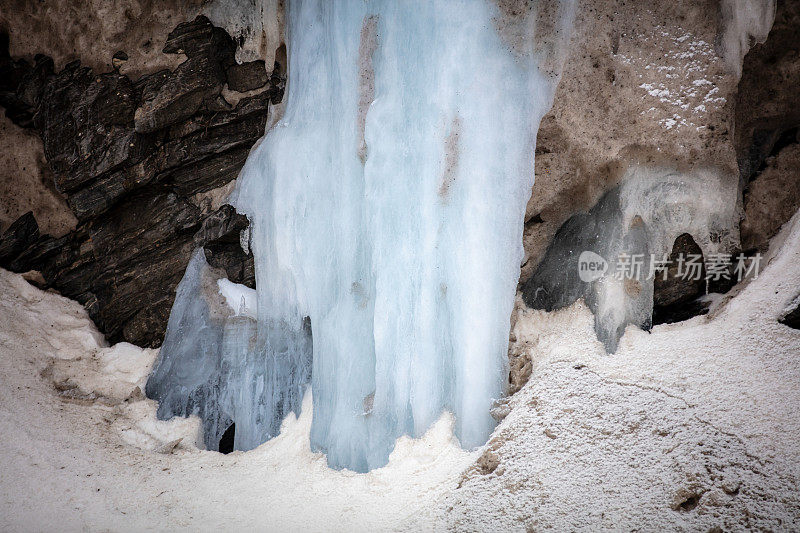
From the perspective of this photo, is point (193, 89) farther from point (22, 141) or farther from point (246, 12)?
point (22, 141)

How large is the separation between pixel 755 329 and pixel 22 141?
5.18m

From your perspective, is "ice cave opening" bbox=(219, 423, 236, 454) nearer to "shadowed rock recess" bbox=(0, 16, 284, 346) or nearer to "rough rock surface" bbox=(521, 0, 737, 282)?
"shadowed rock recess" bbox=(0, 16, 284, 346)

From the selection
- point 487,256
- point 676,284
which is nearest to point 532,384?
point 487,256

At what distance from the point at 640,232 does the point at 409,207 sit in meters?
1.38

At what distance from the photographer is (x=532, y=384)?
152 inches

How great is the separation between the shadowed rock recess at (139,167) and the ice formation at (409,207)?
72 cm

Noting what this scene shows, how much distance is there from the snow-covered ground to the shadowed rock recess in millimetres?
563

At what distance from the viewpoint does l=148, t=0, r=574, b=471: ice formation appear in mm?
4051

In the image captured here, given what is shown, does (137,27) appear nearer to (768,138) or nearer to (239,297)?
(239,297)

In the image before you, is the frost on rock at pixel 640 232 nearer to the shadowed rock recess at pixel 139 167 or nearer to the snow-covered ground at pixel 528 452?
the snow-covered ground at pixel 528 452

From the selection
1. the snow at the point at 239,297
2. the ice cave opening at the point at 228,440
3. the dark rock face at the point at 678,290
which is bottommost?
the ice cave opening at the point at 228,440

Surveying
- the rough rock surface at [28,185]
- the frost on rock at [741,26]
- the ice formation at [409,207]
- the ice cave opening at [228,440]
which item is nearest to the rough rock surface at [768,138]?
the frost on rock at [741,26]

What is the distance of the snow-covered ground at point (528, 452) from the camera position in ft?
9.55

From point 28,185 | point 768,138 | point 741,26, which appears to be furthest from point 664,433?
point 28,185
